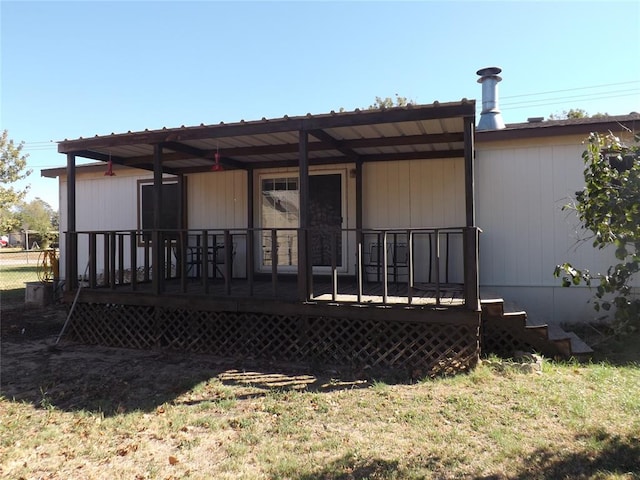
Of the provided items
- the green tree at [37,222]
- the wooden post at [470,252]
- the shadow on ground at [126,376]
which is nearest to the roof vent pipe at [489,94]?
the wooden post at [470,252]

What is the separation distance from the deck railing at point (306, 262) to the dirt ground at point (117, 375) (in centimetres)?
82

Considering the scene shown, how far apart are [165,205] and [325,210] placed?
316 centimetres

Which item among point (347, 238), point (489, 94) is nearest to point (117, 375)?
point (347, 238)

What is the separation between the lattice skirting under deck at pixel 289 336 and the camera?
15.1 feet

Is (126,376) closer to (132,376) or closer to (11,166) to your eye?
(132,376)

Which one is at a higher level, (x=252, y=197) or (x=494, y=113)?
(x=494, y=113)

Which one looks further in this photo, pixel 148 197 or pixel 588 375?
pixel 148 197

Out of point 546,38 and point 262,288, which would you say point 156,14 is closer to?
point 262,288

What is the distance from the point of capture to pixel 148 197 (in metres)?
8.79

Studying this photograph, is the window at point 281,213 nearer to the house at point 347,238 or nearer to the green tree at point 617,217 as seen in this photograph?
the house at point 347,238

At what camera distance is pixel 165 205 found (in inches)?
331

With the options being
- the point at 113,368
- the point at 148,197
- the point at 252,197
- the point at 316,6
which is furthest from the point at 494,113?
→ the point at 113,368

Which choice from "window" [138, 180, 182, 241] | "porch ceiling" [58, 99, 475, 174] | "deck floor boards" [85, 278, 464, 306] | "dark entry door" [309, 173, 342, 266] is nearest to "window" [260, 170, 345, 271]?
"dark entry door" [309, 173, 342, 266]

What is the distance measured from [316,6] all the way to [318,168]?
12.7 feet
